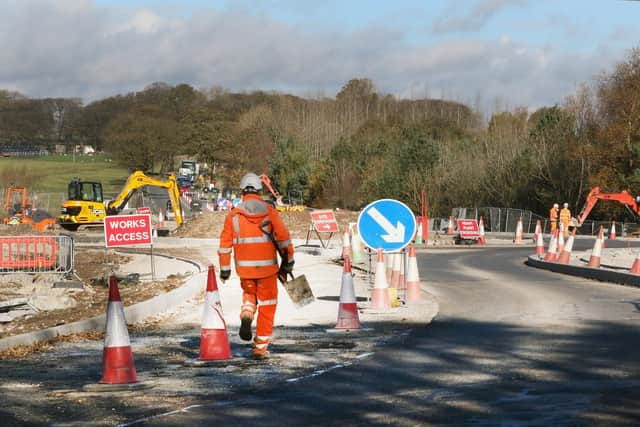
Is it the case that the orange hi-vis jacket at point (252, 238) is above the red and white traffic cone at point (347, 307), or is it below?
above

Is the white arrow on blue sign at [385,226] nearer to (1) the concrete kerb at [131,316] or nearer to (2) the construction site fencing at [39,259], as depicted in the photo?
(1) the concrete kerb at [131,316]

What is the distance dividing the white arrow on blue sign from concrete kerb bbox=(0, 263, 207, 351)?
3610mm

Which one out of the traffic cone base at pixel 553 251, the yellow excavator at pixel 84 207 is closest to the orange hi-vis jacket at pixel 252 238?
the traffic cone base at pixel 553 251

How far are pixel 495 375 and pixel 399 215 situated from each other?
6.84m

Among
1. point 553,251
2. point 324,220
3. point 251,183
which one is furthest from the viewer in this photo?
point 324,220

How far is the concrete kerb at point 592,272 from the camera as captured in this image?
72.0 ft

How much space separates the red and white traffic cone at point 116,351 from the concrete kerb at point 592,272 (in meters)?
13.8

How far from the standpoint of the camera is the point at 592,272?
24297mm

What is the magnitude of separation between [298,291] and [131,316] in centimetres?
515

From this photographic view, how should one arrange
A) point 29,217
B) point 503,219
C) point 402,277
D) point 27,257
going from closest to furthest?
1. point 402,277
2. point 27,257
3. point 29,217
4. point 503,219

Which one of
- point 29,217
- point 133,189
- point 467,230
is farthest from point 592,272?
point 29,217

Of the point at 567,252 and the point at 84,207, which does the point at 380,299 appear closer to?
the point at 567,252

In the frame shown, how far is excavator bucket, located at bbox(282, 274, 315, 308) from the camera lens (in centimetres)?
1223

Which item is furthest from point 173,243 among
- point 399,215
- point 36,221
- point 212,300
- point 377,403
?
point 377,403
